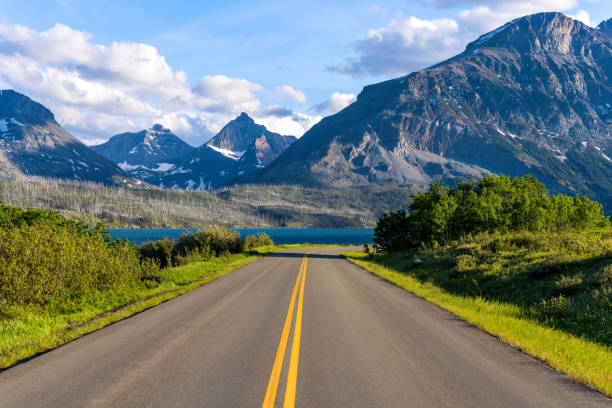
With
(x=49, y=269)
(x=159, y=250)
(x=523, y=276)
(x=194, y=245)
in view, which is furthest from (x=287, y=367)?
(x=159, y=250)

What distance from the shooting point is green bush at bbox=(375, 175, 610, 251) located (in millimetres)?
39188

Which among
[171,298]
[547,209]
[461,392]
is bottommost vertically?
[171,298]

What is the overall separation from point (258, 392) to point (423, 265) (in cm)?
2478

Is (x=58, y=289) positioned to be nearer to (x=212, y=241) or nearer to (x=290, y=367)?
(x=290, y=367)

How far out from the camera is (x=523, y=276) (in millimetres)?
18312

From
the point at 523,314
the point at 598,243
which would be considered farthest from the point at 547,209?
the point at 523,314

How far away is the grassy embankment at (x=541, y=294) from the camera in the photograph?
30.1ft

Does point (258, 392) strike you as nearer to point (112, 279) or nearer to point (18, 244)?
point (18, 244)

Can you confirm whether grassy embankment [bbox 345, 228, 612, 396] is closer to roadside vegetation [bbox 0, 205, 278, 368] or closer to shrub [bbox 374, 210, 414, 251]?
roadside vegetation [bbox 0, 205, 278, 368]

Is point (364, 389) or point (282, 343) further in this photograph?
point (282, 343)

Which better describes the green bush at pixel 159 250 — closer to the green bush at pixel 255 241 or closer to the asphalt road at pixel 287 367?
the green bush at pixel 255 241

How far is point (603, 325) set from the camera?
440 inches

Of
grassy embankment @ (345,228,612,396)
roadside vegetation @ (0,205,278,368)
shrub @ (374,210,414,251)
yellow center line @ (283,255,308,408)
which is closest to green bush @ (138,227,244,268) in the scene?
shrub @ (374,210,414,251)

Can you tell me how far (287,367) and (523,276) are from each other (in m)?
14.7
